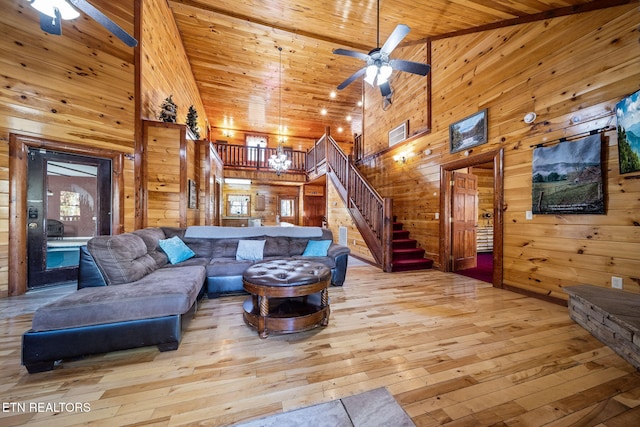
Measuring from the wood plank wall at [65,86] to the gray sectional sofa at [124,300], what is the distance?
179 centimetres

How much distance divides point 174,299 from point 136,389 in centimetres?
59

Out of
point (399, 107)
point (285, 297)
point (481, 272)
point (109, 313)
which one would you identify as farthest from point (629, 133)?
point (109, 313)

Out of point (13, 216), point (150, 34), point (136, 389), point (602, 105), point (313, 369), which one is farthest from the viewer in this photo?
point (150, 34)

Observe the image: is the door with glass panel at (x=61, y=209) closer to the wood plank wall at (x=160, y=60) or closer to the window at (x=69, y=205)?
the window at (x=69, y=205)

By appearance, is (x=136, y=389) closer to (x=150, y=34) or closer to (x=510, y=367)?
(x=510, y=367)

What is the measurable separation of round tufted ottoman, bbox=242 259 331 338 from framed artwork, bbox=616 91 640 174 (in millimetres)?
3151

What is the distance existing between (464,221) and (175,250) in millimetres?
5176

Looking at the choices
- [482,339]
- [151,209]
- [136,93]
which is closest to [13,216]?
[151,209]

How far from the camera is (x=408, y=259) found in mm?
4871

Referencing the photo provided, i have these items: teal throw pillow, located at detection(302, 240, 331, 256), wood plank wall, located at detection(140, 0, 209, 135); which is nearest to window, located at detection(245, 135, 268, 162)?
wood plank wall, located at detection(140, 0, 209, 135)

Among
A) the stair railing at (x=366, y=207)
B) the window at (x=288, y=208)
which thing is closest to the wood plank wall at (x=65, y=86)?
the stair railing at (x=366, y=207)

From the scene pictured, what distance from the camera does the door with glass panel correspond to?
10.5 ft

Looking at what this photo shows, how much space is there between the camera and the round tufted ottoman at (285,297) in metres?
2.01

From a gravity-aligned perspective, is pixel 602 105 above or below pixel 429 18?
below
